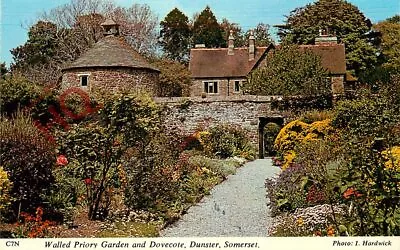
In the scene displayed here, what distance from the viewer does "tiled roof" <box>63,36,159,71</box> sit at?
7.81 m

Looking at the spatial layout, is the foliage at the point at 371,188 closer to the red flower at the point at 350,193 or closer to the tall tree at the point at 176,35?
the red flower at the point at 350,193

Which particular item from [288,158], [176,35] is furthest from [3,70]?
[288,158]

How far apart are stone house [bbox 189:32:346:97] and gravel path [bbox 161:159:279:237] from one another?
1.22 meters

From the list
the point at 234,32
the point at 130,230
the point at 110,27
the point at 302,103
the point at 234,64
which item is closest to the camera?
the point at 130,230

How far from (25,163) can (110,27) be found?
1804 millimetres

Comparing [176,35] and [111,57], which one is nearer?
[176,35]

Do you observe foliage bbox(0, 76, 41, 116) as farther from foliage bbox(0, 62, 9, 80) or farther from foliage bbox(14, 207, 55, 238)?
foliage bbox(14, 207, 55, 238)

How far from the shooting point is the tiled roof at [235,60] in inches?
253

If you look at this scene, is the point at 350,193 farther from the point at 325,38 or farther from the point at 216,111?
the point at 216,111

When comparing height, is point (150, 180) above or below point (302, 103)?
below

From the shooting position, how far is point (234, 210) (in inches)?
213

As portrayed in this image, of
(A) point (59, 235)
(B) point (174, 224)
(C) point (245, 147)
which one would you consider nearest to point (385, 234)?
(B) point (174, 224)

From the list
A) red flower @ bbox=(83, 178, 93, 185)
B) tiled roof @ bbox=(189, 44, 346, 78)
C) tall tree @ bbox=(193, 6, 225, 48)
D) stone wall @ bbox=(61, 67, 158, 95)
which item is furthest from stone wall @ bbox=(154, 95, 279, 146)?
red flower @ bbox=(83, 178, 93, 185)

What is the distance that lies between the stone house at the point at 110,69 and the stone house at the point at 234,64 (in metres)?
0.62
